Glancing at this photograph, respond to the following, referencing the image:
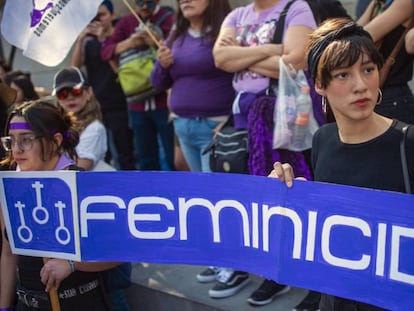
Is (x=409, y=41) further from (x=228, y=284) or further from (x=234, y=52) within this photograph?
(x=228, y=284)

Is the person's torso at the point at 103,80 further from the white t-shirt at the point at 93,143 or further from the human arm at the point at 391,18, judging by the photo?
the human arm at the point at 391,18

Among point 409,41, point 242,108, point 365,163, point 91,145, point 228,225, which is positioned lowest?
point 91,145

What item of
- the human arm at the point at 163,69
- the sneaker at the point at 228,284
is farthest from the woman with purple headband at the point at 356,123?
the human arm at the point at 163,69

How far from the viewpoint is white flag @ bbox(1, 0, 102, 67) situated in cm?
274

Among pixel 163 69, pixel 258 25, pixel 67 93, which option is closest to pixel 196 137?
pixel 163 69

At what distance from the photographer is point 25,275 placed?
255cm

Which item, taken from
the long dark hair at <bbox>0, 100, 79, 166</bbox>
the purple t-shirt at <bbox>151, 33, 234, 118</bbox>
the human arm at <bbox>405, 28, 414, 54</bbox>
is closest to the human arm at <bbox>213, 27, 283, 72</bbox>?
the purple t-shirt at <bbox>151, 33, 234, 118</bbox>

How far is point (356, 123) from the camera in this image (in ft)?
6.16

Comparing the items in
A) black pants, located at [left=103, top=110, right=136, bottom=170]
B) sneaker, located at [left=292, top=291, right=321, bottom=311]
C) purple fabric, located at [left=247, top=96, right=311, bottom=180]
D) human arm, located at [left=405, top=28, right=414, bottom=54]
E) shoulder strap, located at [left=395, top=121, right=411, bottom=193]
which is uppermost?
human arm, located at [left=405, top=28, right=414, bottom=54]

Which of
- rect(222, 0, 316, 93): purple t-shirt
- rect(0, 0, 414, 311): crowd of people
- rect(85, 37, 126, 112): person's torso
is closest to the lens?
rect(0, 0, 414, 311): crowd of people

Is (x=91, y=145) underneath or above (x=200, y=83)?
underneath

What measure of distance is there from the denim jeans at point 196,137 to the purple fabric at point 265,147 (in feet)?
1.71

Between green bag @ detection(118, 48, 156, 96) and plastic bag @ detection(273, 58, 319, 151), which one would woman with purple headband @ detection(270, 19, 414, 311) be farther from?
green bag @ detection(118, 48, 156, 96)

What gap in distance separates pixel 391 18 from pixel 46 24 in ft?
5.44
